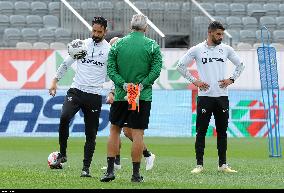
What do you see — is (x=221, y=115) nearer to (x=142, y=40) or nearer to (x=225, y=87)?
(x=225, y=87)

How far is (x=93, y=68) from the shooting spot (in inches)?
569

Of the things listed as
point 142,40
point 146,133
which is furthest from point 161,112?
point 142,40

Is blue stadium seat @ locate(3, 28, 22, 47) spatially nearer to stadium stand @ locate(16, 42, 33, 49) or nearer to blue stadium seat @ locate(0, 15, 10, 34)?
blue stadium seat @ locate(0, 15, 10, 34)

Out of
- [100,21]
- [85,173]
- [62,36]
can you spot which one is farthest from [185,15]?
[85,173]

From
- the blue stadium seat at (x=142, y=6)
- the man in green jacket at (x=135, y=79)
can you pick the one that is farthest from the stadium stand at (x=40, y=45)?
the man in green jacket at (x=135, y=79)

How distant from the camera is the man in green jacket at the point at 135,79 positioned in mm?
12711

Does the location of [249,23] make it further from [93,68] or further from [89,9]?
[93,68]

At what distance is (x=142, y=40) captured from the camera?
12.8 metres

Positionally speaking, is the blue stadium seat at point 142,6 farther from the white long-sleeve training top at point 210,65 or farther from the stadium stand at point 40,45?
the white long-sleeve training top at point 210,65

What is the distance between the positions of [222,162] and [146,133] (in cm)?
1069

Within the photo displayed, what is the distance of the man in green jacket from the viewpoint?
1271 cm

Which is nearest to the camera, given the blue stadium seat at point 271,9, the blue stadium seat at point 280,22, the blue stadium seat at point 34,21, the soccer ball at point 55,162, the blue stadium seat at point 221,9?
the soccer ball at point 55,162

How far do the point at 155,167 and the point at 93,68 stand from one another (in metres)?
2.27

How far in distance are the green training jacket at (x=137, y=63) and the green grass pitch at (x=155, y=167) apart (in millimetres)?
1245
